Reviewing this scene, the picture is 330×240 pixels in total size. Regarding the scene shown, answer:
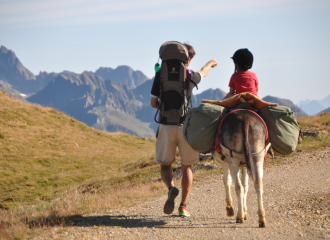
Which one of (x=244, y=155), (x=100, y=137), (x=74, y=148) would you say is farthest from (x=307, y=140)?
(x=100, y=137)

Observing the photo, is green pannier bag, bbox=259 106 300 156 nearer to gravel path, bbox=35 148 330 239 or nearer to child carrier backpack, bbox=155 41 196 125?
gravel path, bbox=35 148 330 239

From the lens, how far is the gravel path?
17.7 feet

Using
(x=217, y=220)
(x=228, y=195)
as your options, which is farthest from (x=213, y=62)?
(x=217, y=220)

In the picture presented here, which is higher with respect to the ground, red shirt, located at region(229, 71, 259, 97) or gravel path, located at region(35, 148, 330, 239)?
red shirt, located at region(229, 71, 259, 97)

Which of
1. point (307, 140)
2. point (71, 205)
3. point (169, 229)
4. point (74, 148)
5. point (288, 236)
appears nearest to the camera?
point (288, 236)

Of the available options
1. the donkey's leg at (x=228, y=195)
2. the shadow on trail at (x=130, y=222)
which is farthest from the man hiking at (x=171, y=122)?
the donkey's leg at (x=228, y=195)

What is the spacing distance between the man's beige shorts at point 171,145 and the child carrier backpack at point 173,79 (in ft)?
0.81

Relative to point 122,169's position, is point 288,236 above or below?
above

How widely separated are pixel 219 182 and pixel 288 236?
507 cm

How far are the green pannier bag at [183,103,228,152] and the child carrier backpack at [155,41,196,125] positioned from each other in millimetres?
420

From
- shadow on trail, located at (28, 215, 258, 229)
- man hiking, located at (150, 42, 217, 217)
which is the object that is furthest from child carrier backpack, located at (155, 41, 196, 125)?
shadow on trail, located at (28, 215, 258, 229)

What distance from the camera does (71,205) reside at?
294 inches

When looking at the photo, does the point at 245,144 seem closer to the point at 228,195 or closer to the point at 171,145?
the point at 228,195

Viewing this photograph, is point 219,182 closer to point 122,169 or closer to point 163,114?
point 163,114
